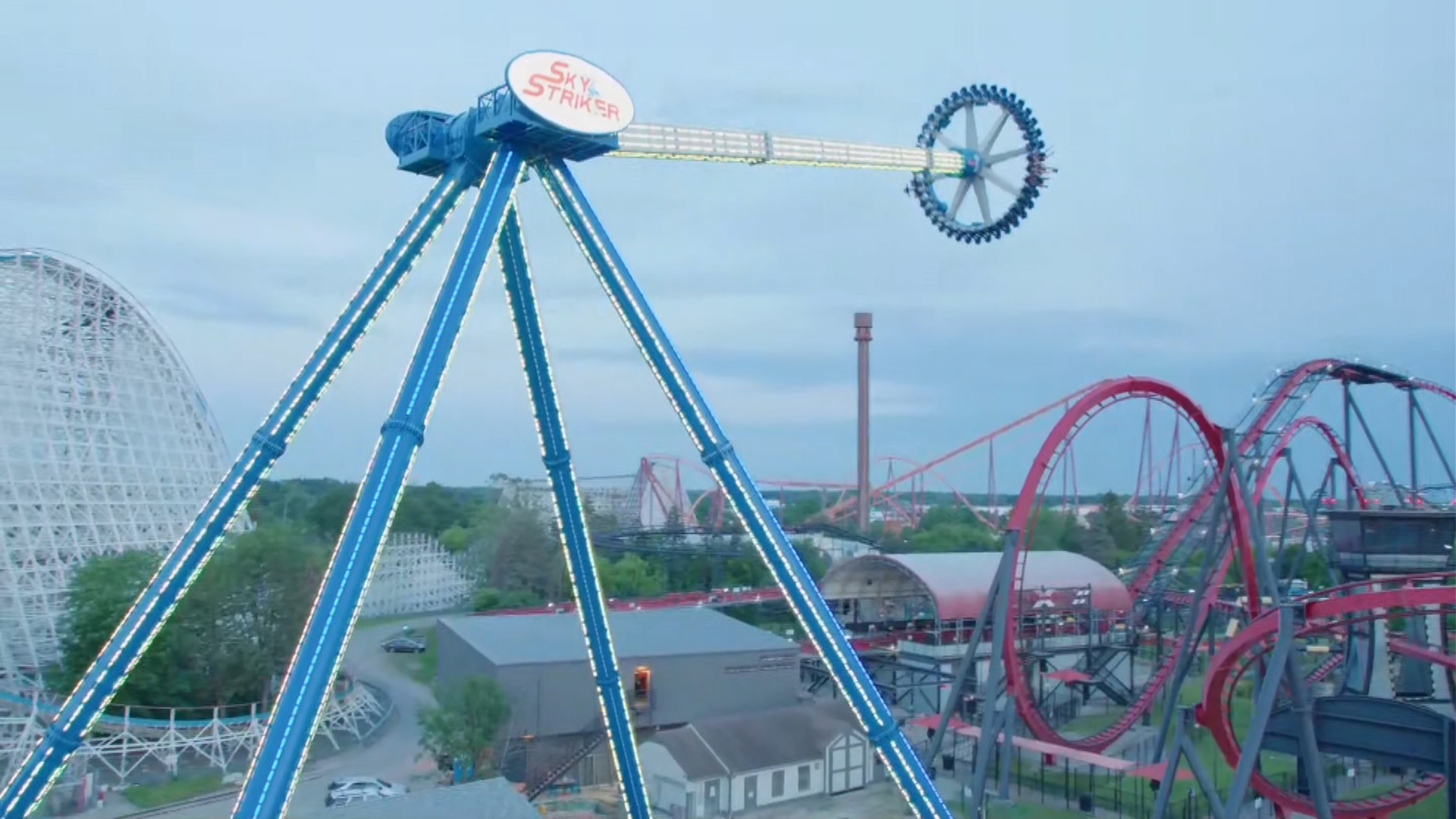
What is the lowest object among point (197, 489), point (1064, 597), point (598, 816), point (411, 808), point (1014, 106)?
point (598, 816)

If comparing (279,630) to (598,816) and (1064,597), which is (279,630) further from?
(1064,597)

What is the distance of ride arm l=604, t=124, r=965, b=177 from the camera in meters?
14.0

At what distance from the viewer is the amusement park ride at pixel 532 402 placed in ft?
→ 32.1

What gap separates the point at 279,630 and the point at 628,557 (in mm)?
19816

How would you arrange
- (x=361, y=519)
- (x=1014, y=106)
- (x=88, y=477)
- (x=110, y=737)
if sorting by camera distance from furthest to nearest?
1. (x=88, y=477)
2. (x=110, y=737)
3. (x=1014, y=106)
4. (x=361, y=519)

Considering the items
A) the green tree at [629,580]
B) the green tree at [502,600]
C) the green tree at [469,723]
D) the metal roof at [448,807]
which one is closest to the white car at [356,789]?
the green tree at [469,723]

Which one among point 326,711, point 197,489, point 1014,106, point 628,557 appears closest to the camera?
point 1014,106

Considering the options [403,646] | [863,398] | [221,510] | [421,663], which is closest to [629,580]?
[403,646]

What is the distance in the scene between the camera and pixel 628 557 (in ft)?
152

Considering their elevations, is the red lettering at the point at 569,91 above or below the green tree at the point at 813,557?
above

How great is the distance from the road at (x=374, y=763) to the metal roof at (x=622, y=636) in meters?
2.46

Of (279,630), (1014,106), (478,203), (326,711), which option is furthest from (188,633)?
(1014,106)

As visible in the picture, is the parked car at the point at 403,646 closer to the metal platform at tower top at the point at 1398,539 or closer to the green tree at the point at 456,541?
the green tree at the point at 456,541

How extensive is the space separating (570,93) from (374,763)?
1789 centimetres
